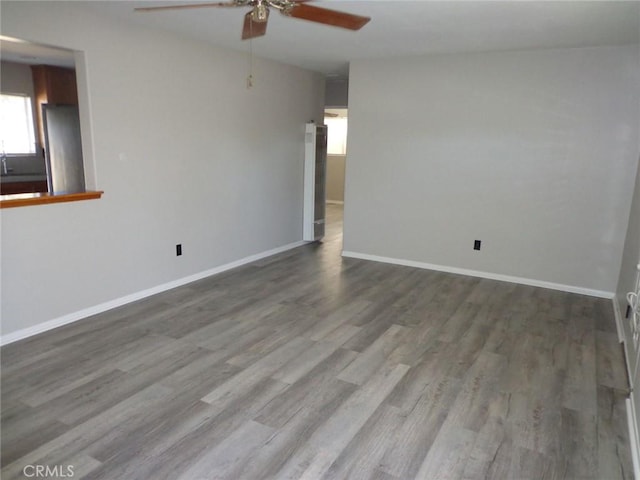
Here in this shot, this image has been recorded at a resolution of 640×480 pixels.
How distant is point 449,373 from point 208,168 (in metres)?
3.08

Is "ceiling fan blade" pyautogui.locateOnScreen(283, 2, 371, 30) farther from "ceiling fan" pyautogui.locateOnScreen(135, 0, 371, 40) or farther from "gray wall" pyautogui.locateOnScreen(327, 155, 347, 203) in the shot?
"gray wall" pyautogui.locateOnScreen(327, 155, 347, 203)

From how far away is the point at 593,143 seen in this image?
13.6ft

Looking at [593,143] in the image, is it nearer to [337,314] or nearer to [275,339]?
[337,314]

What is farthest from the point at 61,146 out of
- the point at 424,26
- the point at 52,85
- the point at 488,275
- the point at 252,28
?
the point at 488,275

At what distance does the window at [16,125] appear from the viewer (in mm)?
5891

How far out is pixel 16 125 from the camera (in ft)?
19.8

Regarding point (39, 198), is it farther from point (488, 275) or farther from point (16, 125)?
point (488, 275)

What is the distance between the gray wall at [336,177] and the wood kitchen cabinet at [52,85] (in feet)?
18.0

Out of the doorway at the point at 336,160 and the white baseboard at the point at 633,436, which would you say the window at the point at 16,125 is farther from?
the white baseboard at the point at 633,436

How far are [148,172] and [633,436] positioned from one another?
386 cm

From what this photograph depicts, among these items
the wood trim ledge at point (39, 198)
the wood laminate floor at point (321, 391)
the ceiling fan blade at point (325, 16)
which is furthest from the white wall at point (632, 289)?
the wood trim ledge at point (39, 198)

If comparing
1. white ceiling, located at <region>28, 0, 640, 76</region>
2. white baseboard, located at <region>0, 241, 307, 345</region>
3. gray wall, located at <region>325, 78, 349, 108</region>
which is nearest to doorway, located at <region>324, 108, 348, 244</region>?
gray wall, located at <region>325, 78, 349, 108</region>

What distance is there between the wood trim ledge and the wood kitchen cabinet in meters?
3.22

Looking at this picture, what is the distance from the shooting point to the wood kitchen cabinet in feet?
19.2
